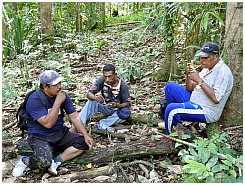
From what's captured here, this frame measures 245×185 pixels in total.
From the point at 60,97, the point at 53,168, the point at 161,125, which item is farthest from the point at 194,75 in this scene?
the point at 53,168

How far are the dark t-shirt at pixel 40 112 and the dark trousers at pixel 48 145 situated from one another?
0.06 m

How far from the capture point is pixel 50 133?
3.46 metres

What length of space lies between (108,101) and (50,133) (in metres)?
1.24

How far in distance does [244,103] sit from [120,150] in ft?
5.85

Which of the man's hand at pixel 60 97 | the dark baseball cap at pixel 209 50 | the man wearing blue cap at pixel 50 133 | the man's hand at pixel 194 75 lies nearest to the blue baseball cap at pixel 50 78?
the man wearing blue cap at pixel 50 133

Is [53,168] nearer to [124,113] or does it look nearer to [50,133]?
[50,133]

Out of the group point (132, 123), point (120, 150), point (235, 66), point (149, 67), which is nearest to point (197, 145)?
point (120, 150)

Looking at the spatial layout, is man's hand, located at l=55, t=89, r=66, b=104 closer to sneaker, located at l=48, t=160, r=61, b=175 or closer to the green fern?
sneaker, located at l=48, t=160, r=61, b=175

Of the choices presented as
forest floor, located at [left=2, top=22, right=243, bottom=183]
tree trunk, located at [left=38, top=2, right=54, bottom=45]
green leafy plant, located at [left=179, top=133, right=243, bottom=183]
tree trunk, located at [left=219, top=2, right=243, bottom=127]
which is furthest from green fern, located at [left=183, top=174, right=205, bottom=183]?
tree trunk, located at [left=38, top=2, right=54, bottom=45]

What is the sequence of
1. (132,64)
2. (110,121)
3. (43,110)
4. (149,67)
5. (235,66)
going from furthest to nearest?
(149,67) < (132,64) < (110,121) < (235,66) < (43,110)

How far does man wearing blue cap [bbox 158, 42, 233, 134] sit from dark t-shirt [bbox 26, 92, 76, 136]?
1.44 meters

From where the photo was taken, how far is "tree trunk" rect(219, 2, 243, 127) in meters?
3.46

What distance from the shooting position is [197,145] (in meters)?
3.05

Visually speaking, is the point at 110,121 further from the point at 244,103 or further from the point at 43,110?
the point at 244,103
